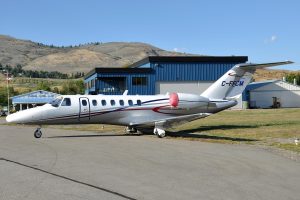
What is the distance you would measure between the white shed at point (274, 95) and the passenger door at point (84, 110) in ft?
176

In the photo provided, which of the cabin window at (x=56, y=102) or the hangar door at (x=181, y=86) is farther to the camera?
the hangar door at (x=181, y=86)

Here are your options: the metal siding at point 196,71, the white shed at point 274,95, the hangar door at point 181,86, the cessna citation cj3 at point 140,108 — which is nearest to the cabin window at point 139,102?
the cessna citation cj3 at point 140,108

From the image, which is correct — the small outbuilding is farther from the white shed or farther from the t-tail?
the t-tail

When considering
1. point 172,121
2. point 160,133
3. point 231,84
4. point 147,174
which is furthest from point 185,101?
point 147,174

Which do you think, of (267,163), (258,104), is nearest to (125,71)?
(258,104)

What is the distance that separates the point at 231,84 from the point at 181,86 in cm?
3473

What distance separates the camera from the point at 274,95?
3007 inches

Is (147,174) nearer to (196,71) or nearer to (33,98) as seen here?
(196,71)

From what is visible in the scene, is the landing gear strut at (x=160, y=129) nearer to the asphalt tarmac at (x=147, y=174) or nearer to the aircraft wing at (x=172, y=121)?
the aircraft wing at (x=172, y=121)

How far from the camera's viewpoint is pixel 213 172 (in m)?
12.4

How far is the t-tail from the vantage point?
97.2 ft

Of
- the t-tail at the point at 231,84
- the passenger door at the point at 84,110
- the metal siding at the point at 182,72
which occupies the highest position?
the metal siding at the point at 182,72

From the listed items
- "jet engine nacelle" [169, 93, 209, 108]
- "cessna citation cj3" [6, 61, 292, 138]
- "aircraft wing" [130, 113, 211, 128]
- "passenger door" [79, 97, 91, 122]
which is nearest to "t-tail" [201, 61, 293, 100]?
"cessna citation cj3" [6, 61, 292, 138]

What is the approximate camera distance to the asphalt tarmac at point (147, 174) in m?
9.57
